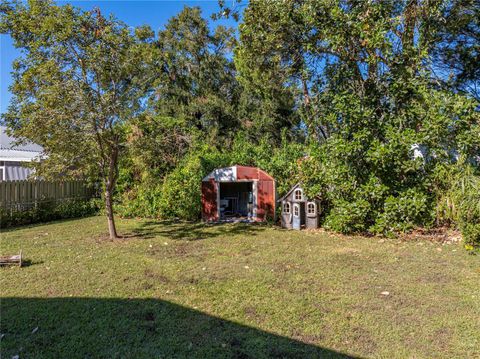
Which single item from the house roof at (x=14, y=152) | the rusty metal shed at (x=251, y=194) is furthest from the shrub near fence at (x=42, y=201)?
the rusty metal shed at (x=251, y=194)

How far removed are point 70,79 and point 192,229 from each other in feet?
16.0

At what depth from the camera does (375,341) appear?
3162 mm

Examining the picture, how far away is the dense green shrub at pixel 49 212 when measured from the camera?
32.4 feet

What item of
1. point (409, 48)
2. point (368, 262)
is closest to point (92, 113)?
point (368, 262)

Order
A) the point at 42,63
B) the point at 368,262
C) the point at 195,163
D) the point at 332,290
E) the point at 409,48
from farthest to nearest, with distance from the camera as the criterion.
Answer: the point at 195,163, the point at 409,48, the point at 42,63, the point at 368,262, the point at 332,290

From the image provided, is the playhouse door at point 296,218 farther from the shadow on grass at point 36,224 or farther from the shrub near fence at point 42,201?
the shrub near fence at point 42,201

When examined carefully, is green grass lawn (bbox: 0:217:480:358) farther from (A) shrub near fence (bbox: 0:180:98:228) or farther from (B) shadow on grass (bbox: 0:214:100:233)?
(A) shrub near fence (bbox: 0:180:98:228)

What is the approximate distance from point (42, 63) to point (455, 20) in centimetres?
1027

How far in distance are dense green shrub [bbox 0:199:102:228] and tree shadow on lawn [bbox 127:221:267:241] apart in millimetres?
3180

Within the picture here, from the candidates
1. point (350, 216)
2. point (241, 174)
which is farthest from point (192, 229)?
point (350, 216)

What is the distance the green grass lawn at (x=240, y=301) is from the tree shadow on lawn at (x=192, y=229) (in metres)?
1.22

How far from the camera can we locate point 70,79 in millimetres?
6672

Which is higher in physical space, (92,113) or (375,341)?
(92,113)

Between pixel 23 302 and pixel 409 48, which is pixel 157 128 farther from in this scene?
pixel 409 48
